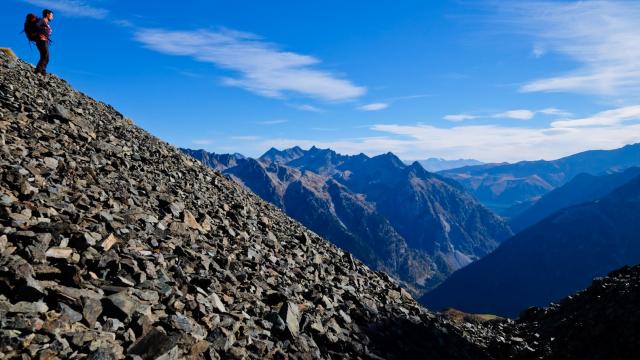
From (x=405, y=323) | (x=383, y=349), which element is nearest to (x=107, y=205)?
(x=383, y=349)

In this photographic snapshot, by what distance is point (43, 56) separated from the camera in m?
37.8

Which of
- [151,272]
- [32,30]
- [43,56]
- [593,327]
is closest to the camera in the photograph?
[151,272]

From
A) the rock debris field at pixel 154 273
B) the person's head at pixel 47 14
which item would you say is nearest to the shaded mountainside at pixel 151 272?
the rock debris field at pixel 154 273

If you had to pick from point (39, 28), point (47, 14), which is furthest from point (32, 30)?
point (47, 14)

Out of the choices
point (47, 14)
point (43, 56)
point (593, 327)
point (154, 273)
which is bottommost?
point (593, 327)

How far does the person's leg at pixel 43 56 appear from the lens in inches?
1372

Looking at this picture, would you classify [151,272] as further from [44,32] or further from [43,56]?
[43,56]

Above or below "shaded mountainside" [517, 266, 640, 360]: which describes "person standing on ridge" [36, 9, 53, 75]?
above

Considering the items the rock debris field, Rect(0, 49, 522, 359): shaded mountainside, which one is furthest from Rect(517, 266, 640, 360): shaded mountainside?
Rect(0, 49, 522, 359): shaded mountainside

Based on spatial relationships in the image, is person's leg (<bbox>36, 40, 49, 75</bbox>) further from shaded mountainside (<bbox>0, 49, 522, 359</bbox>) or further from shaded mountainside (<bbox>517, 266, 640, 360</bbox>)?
shaded mountainside (<bbox>517, 266, 640, 360</bbox>)

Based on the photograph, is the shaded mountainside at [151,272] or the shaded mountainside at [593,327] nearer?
the shaded mountainside at [151,272]

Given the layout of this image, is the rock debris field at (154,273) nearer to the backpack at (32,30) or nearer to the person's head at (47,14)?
the backpack at (32,30)

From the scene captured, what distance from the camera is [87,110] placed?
116 ft

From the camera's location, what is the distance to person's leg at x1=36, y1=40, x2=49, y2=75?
114ft
